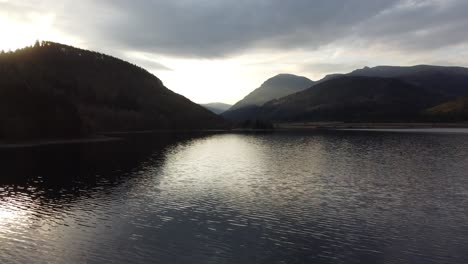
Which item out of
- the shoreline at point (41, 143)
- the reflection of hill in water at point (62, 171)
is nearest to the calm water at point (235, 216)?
the reflection of hill in water at point (62, 171)

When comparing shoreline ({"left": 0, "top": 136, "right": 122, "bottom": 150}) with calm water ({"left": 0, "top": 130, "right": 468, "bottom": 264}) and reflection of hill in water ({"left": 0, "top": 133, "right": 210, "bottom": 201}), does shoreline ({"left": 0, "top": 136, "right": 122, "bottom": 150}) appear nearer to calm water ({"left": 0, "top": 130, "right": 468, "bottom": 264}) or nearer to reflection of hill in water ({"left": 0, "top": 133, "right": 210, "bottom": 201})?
reflection of hill in water ({"left": 0, "top": 133, "right": 210, "bottom": 201})

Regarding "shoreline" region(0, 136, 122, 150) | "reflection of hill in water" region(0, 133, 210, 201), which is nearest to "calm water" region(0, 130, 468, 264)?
"reflection of hill in water" region(0, 133, 210, 201)

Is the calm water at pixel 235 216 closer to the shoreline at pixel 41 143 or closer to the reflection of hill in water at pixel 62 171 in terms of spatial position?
the reflection of hill in water at pixel 62 171

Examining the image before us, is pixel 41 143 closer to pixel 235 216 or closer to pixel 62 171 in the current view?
pixel 62 171

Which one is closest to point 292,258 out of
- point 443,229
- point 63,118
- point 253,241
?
point 253,241

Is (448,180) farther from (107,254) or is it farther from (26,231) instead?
(26,231)

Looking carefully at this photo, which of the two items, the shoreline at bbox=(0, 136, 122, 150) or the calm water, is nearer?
the calm water

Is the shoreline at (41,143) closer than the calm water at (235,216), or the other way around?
the calm water at (235,216)

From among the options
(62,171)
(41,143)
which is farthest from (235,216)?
(41,143)

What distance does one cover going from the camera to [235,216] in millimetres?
45938

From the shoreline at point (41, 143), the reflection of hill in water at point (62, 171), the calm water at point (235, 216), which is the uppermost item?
the shoreline at point (41, 143)

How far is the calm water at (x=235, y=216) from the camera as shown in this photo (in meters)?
33.5

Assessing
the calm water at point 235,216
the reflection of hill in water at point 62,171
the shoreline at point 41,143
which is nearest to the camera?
the calm water at point 235,216

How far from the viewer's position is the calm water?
→ 33469 mm
